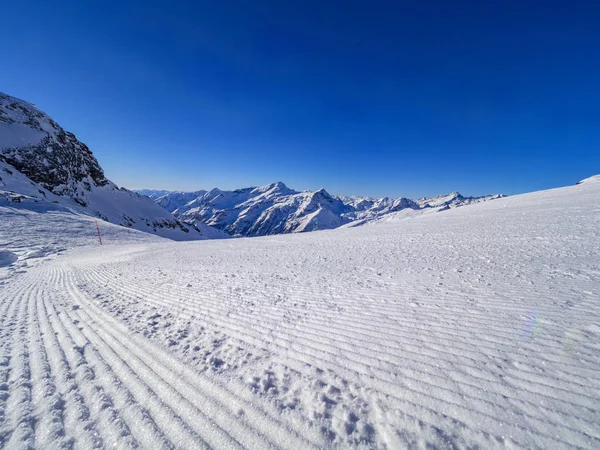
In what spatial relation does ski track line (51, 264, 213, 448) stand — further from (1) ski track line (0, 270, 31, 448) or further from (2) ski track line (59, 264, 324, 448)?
(1) ski track line (0, 270, 31, 448)

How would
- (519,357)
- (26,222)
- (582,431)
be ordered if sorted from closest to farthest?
1. (582,431)
2. (519,357)
3. (26,222)

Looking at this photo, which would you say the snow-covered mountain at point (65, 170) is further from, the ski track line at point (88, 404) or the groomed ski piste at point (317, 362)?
the ski track line at point (88, 404)

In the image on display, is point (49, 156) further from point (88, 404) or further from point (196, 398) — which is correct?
point (196, 398)

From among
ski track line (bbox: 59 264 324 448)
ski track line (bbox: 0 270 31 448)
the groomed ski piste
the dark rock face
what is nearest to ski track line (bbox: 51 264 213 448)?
the groomed ski piste

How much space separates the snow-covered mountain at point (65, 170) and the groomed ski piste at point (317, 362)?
63.4m

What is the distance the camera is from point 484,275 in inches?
248

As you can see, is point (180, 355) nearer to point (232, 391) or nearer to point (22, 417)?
point (232, 391)

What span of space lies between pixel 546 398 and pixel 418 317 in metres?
1.91

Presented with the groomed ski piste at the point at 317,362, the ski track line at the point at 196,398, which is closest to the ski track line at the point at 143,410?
the groomed ski piste at the point at 317,362

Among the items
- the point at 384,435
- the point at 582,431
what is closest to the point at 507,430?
the point at 582,431

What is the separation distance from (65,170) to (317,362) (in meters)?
94.7

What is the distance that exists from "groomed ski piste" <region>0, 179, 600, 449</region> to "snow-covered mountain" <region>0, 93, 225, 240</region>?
208ft

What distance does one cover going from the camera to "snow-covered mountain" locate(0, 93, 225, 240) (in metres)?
58.8

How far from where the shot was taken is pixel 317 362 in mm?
3150
